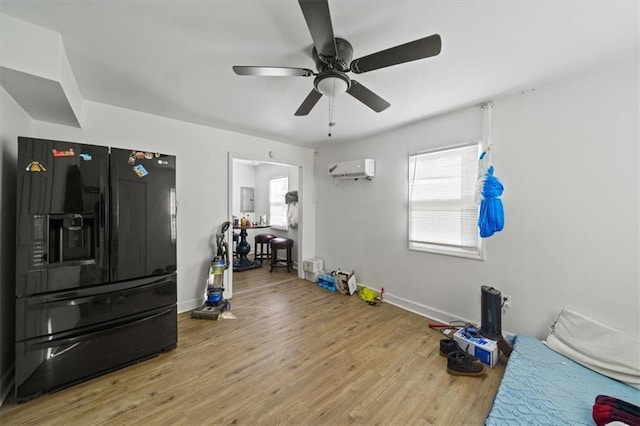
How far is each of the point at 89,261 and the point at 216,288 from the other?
1498mm

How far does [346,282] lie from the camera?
3.85 metres

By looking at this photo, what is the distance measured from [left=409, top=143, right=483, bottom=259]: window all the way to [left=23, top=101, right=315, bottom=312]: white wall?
8.65 feet

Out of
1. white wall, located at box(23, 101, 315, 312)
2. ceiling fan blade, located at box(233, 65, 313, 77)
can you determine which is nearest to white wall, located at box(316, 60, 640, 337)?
ceiling fan blade, located at box(233, 65, 313, 77)

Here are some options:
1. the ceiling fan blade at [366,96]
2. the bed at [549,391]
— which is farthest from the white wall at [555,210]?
the ceiling fan blade at [366,96]

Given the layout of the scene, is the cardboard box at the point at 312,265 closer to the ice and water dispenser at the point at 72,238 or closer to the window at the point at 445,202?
the window at the point at 445,202

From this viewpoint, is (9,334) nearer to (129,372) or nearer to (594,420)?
(129,372)

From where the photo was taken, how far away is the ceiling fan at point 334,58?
118 cm

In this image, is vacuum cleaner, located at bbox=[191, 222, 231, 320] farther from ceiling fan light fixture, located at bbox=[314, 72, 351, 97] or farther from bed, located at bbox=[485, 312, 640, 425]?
bed, located at bbox=[485, 312, 640, 425]

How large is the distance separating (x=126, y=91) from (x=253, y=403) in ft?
10.1

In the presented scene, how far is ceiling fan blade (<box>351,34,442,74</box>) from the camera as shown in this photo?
50.9 inches

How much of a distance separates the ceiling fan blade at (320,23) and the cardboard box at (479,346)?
2690 millimetres

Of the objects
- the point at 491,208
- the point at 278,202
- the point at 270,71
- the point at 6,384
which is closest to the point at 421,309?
the point at 491,208

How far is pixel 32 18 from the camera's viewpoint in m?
1.47

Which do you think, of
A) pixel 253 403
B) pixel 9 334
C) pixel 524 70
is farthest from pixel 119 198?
pixel 524 70
